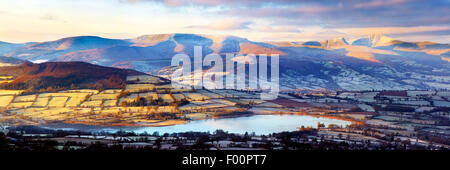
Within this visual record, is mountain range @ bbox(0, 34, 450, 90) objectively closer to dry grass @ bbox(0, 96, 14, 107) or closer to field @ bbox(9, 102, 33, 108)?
field @ bbox(9, 102, 33, 108)

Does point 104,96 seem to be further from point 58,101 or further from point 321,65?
point 321,65

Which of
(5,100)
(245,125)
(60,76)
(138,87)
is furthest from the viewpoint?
(60,76)

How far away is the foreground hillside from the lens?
159 feet

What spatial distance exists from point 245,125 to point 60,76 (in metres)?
29.4

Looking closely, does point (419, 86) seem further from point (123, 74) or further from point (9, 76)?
point (9, 76)

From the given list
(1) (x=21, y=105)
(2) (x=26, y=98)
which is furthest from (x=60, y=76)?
(1) (x=21, y=105)

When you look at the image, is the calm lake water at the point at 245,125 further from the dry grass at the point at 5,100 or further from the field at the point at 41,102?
the dry grass at the point at 5,100

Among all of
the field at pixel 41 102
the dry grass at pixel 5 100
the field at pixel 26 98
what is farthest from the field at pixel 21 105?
the field at pixel 26 98

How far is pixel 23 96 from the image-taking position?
146 feet

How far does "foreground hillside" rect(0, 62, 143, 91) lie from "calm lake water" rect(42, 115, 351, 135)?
16.7 meters

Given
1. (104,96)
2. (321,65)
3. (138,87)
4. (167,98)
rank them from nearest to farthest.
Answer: (104,96)
(167,98)
(138,87)
(321,65)

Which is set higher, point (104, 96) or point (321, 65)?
point (321, 65)

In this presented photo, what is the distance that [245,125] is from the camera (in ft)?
120
